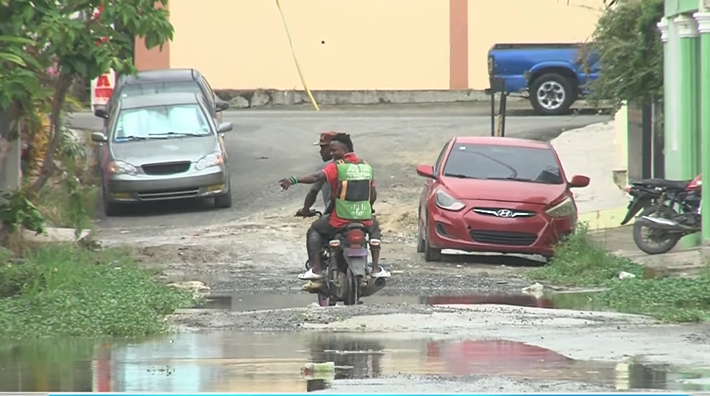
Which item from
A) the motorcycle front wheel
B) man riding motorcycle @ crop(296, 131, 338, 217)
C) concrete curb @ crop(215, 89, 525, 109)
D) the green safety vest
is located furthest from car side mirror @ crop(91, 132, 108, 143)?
concrete curb @ crop(215, 89, 525, 109)

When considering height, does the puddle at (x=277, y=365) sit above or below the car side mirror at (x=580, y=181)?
below

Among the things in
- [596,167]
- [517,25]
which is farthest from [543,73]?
[596,167]

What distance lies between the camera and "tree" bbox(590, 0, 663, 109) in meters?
23.1

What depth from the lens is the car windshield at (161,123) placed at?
85.9ft

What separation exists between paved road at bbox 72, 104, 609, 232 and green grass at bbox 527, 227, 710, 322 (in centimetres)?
733

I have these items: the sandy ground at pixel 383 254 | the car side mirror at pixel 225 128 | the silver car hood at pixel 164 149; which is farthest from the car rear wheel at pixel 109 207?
the car side mirror at pixel 225 128

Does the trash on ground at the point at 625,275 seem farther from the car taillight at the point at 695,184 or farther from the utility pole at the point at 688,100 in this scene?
the utility pole at the point at 688,100

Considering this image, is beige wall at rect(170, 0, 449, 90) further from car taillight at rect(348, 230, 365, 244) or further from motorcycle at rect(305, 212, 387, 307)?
car taillight at rect(348, 230, 365, 244)

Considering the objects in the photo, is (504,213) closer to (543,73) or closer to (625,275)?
(625,275)

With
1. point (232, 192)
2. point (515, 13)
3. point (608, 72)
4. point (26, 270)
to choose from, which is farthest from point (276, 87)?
point (26, 270)

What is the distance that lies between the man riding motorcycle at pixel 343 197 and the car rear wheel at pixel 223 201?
10.9 m

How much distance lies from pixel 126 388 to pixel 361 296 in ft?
18.5

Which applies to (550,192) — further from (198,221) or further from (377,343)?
(377,343)

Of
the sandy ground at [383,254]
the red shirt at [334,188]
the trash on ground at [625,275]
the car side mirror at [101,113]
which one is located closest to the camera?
the sandy ground at [383,254]
